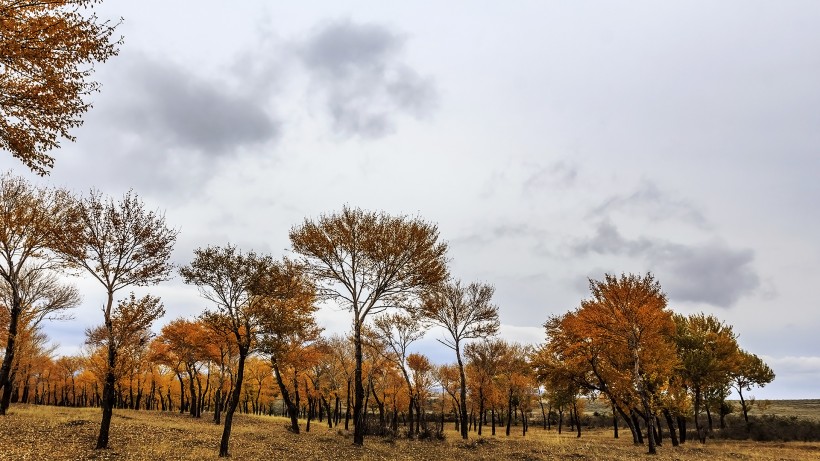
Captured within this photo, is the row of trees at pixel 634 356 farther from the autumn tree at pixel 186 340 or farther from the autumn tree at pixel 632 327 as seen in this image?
the autumn tree at pixel 186 340

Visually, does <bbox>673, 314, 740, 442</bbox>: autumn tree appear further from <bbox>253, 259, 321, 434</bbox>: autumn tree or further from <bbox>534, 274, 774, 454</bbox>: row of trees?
<bbox>253, 259, 321, 434</bbox>: autumn tree

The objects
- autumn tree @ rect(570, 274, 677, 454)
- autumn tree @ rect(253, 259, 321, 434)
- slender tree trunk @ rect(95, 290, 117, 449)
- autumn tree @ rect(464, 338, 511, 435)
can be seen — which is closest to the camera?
slender tree trunk @ rect(95, 290, 117, 449)

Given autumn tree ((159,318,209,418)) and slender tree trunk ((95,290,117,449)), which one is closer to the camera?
slender tree trunk ((95,290,117,449))

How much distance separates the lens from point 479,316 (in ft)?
124

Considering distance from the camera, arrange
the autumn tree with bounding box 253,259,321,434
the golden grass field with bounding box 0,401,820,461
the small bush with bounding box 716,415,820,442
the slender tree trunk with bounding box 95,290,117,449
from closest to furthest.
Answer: the golden grass field with bounding box 0,401,820,461 → the slender tree trunk with bounding box 95,290,117,449 → the autumn tree with bounding box 253,259,321,434 → the small bush with bounding box 716,415,820,442

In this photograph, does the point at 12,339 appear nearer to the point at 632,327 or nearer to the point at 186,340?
the point at 186,340

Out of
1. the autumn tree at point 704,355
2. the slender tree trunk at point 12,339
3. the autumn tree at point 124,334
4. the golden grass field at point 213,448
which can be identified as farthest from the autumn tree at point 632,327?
the slender tree trunk at point 12,339

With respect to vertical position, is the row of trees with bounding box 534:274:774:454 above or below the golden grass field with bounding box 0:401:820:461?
above

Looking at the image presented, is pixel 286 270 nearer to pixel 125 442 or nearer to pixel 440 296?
pixel 125 442

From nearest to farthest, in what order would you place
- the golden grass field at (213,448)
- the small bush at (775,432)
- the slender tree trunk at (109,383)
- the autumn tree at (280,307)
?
the golden grass field at (213,448) < the slender tree trunk at (109,383) < the autumn tree at (280,307) < the small bush at (775,432)

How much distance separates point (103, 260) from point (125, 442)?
32.7ft

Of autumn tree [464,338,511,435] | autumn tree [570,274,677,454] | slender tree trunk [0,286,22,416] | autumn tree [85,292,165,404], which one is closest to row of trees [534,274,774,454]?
autumn tree [570,274,677,454]

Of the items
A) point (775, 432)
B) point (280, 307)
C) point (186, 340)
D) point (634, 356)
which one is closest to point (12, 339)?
point (280, 307)

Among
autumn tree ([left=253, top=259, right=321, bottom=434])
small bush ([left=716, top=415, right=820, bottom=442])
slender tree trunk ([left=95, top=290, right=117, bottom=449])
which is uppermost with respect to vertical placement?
autumn tree ([left=253, top=259, right=321, bottom=434])
